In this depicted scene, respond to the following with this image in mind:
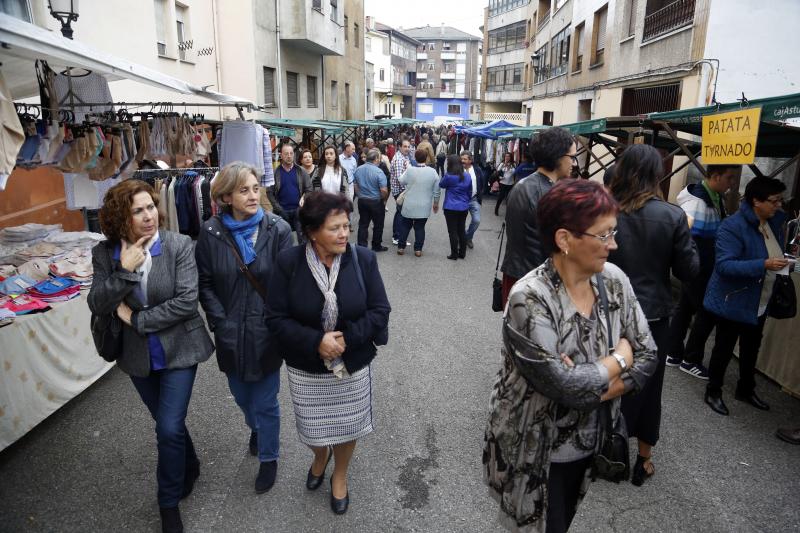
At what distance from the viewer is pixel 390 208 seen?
15664 millimetres

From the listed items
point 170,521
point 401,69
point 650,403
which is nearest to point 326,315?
point 170,521

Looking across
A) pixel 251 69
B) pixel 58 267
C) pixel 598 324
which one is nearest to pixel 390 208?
pixel 251 69

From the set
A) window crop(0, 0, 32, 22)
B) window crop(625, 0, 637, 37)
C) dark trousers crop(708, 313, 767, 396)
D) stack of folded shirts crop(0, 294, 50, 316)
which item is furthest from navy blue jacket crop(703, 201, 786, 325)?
A: window crop(625, 0, 637, 37)

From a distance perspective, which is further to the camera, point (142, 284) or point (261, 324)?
point (261, 324)

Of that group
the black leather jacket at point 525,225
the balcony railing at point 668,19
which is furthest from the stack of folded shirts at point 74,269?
the balcony railing at point 668,19

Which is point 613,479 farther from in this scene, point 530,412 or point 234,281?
point 234,281

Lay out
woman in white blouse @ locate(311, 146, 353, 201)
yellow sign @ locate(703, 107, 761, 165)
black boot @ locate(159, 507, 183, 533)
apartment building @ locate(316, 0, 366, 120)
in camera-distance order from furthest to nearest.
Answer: apartment building @ locate(316, 0, 366, 120) → woman in white blouse @ locate(311, 146, 353, 201) → yellow sign @ locate(703, 107, 761, 165) → black boot @ locate(159, 507, 183, 533)

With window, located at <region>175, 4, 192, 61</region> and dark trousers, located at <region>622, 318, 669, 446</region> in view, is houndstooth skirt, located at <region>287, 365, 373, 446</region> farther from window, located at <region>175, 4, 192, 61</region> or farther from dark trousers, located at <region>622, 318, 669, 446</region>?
window, located at <region>175, 4, 192, 61</region>

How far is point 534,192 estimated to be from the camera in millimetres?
3570

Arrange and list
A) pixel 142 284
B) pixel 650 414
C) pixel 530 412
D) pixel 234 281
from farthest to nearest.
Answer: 1. pixel 650 414
2. pixel 234 281
3. pixel 142 284
4. pixel 530 412

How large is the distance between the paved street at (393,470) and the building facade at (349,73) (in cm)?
2100

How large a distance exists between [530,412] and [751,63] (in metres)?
10.3

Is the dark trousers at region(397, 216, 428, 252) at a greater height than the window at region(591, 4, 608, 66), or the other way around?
the window at region(591, 4, 608, 66)

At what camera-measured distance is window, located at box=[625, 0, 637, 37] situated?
14.3m
